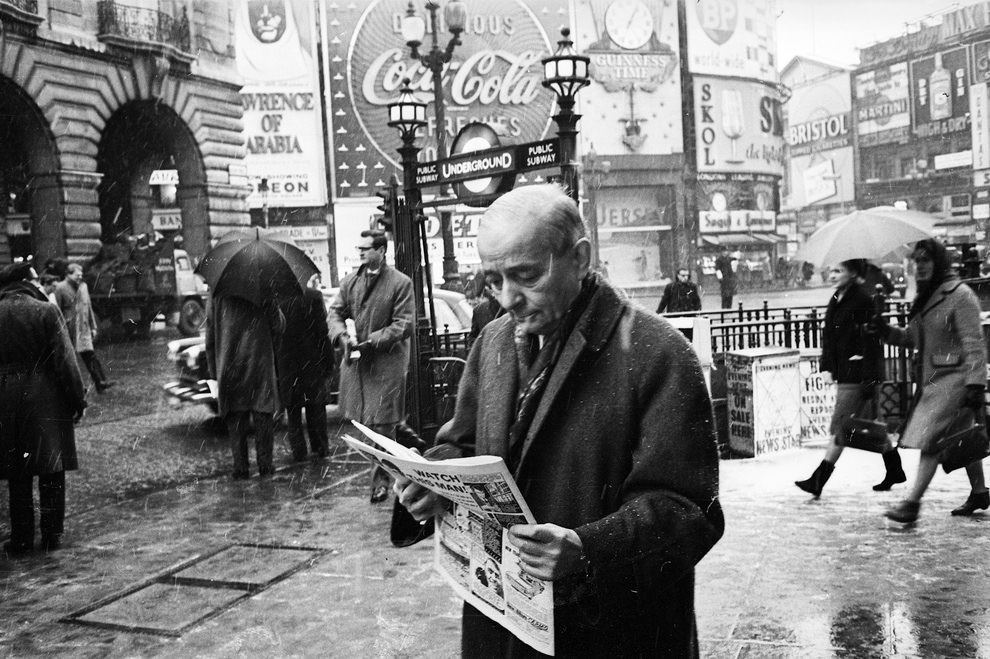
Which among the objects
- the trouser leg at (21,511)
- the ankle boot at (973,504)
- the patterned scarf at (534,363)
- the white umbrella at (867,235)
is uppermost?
the white umbrella at (867,235)

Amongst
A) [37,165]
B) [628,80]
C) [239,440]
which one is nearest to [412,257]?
[239,440]

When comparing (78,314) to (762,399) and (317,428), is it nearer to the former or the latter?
(317,428)

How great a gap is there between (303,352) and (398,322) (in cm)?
220

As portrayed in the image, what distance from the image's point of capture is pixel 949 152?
58594 mm

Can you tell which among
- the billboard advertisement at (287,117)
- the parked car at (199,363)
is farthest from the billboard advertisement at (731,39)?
the parked car at (199,363)

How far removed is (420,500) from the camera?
6.94ft

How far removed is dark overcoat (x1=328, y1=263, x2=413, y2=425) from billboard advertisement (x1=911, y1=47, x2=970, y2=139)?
48.6m

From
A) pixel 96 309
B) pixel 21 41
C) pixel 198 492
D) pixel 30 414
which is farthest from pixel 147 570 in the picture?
pixel 21 41

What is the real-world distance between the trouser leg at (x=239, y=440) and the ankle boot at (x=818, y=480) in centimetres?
459

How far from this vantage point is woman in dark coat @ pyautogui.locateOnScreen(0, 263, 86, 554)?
5941 millimetres

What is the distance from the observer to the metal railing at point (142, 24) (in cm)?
2566

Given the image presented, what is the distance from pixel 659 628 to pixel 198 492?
6.35m

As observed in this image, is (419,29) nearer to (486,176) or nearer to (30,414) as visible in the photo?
(486,176)

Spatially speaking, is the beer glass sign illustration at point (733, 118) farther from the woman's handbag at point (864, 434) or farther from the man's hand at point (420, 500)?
the man's hand at point (420, 500)
